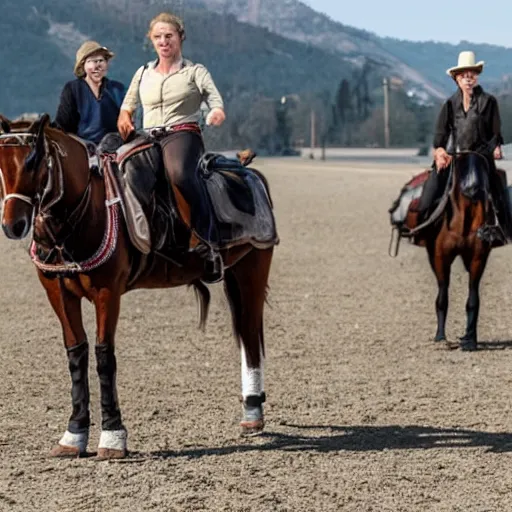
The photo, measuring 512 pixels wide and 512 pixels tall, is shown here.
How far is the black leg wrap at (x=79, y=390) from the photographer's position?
254 inches

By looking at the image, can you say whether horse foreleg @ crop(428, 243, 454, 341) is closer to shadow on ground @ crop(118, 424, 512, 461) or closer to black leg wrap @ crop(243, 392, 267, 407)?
shadow on ground @ crop(118, 424, 512, 461)

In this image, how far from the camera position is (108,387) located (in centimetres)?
638

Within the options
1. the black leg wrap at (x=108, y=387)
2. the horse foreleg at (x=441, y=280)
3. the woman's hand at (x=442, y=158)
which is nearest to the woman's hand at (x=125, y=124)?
the black leg wrap at (x=108, y=387)

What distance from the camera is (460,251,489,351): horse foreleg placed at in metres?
10.1

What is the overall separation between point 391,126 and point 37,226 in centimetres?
12098

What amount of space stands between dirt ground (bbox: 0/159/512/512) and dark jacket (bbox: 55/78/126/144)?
5.74 ft

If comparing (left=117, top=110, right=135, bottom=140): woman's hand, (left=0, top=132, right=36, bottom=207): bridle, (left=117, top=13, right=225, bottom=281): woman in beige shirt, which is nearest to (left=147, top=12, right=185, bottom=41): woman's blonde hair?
(left=117, top=13, right=225, bottom=281): woman in beige shirt

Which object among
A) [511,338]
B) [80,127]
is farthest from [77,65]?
[511,338]

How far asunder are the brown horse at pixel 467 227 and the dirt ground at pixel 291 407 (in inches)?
15.3

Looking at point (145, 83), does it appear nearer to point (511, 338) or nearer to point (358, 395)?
point (358, 395)

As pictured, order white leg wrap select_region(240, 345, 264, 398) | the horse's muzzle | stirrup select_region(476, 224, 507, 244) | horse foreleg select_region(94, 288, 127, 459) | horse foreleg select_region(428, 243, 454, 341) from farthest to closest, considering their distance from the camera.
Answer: horse foreleg select_region(428, 243, 454, 341)
stirrup select_region(476, 224, 507, 244)
white leg wrap select_region(240, 345, 264, 398)
horse foreleg select_region(94, 288, 127, 459)
the horse's muzzle

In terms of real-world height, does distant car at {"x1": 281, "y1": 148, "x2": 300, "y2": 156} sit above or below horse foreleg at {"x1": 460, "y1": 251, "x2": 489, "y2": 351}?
below

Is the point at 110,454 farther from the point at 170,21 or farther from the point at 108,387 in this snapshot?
the point at 170,21

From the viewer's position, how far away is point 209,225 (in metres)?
6.65
